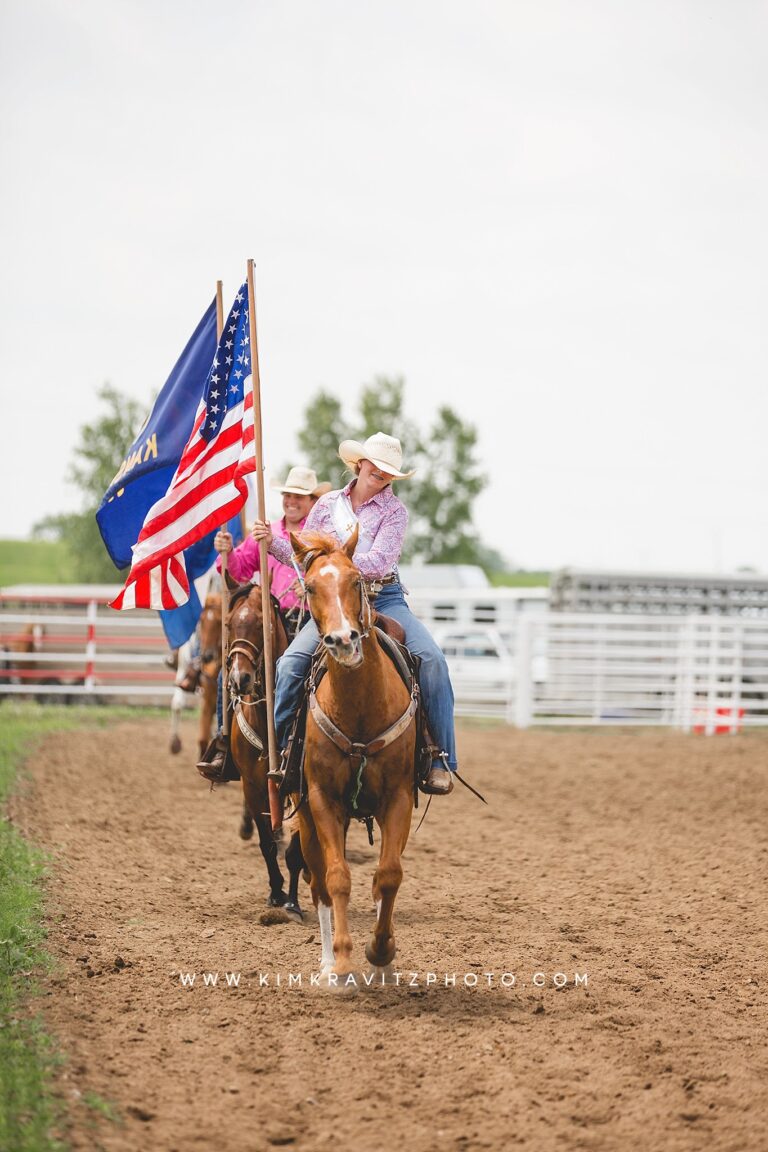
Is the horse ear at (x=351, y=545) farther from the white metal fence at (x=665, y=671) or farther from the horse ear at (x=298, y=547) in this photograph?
the white metal fence at (x=665, y=671)

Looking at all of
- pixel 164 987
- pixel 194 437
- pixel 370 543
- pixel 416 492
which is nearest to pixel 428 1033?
pixel 164 987

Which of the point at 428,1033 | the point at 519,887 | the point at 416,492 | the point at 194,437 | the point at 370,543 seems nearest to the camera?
the point at 428,1033

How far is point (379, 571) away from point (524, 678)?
14.4 m

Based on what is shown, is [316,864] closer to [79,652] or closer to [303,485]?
[303,485]

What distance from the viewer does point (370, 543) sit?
237 inches

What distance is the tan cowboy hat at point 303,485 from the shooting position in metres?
7.84

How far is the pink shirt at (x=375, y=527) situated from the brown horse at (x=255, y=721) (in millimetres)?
982

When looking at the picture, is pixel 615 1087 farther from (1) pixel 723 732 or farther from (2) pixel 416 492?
(2) pixel 416 492

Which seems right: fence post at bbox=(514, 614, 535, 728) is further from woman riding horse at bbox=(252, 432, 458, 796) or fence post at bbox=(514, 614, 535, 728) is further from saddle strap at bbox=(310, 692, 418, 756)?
saddle strap at bbox=(310, 692, 418, 756)

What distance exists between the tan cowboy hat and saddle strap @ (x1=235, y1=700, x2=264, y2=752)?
1468 millimetres

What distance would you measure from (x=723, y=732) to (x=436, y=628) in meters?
5.28

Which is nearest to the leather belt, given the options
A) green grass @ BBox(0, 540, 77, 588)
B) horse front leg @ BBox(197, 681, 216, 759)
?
horse front leg @ BBox(197, 681, 216, 759)

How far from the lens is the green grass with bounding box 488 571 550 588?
80.2 m

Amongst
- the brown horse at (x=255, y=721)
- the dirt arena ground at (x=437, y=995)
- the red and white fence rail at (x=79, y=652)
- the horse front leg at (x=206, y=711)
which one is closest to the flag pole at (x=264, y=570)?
the brown horse at (x=255, y=721)
